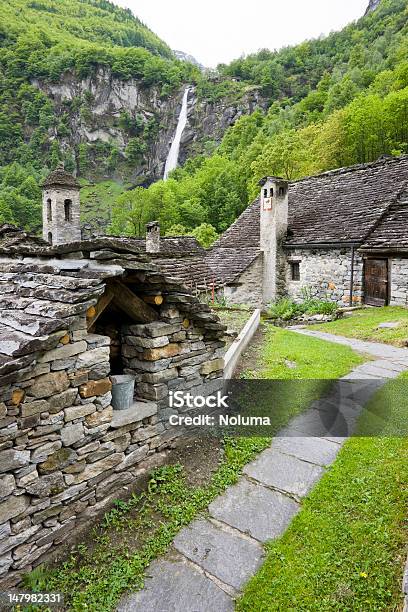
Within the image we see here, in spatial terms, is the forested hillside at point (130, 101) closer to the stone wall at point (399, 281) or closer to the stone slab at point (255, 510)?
the stone wall at point (399, 281)

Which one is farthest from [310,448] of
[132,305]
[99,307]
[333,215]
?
[333,215]

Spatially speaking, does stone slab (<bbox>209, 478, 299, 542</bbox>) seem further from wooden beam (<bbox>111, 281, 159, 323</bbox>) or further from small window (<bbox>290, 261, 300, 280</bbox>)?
small window (<bbox>290, 261, 300, 280</bbox>)

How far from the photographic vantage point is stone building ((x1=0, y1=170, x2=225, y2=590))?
313 cm

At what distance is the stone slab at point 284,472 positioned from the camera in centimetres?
420

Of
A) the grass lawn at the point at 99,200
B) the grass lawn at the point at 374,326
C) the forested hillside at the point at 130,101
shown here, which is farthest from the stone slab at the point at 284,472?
the grass lawn at the point at 99,200

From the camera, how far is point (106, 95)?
83062 mm

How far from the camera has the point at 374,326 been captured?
1139 cm

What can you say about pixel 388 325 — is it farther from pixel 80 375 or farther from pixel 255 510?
pixel 80 375

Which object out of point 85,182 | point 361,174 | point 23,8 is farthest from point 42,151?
point 361,174

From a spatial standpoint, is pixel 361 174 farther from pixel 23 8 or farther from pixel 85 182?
pixel 23 8

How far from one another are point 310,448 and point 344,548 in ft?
5.45

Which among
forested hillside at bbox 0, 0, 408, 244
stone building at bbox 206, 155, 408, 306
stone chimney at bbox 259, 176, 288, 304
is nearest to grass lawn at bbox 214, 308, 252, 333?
stone building at bbox 206, 155, 408, 306

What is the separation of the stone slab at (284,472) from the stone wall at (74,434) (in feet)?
3.54

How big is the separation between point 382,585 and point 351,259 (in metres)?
13.8
